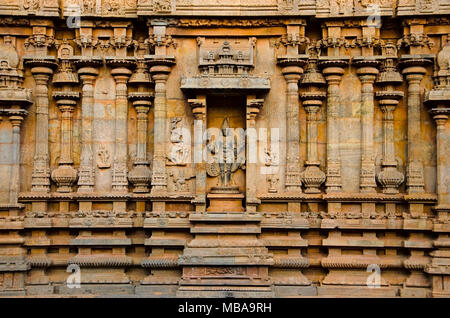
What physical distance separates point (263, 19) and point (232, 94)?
2.10m

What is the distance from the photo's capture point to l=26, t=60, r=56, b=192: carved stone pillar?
1519cm

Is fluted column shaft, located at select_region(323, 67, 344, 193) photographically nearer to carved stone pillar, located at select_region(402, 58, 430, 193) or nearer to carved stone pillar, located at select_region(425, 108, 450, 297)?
carved stone pillar, located at select_region(402, 58, 430, 193)

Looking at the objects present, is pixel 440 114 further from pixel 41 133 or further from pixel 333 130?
pixel 41 133

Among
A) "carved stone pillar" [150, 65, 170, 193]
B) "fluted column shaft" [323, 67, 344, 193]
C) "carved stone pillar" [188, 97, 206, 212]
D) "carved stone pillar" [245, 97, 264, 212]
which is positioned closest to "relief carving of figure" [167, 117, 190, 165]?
"carved stone pillar" [150, 65, 170, 193]

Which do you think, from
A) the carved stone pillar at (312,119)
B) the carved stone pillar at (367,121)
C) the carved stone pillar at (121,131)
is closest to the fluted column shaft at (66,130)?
the carved stone pillar at (121,131)

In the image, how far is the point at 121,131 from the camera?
603 inches

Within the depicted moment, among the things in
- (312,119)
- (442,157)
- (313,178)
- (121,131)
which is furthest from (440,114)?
(121,131)

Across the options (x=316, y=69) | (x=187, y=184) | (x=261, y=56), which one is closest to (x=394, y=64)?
(x=316, y=69)

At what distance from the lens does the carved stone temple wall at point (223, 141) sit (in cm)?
1471

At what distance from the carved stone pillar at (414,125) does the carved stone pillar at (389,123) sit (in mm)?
248

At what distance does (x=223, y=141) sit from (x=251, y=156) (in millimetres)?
827

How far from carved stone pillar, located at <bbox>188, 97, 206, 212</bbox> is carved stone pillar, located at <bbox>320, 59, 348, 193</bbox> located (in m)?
3.17

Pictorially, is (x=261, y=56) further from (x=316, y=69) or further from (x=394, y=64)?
(x=394, y=64)

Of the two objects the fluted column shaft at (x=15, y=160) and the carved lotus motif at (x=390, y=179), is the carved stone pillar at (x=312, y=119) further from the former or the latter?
the fluted column shaft at (x=15, y=160)
